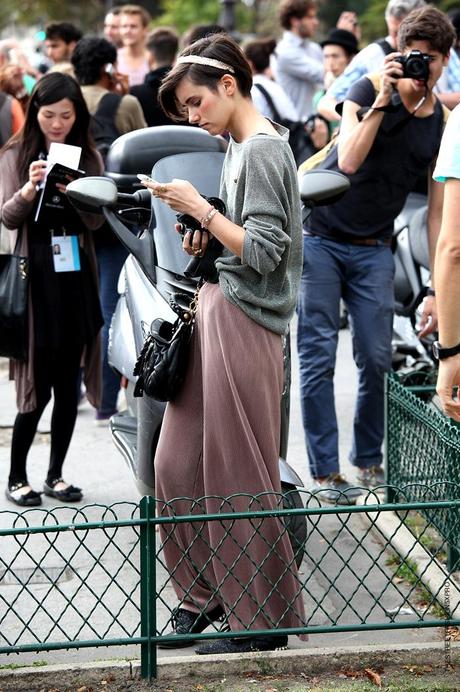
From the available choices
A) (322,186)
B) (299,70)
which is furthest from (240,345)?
(299,70)

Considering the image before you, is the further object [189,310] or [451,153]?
[189,310]

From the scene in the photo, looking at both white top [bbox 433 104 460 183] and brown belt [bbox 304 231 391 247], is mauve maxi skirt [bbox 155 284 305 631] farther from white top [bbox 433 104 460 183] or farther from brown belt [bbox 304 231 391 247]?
brown belt [bbox 304 231 391 247]

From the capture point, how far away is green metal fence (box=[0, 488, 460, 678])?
12.1ft

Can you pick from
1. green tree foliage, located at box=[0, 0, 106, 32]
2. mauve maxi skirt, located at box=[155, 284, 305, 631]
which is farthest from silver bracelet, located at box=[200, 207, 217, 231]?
green tree foliage, located at box=[0, 0, 106, 32]

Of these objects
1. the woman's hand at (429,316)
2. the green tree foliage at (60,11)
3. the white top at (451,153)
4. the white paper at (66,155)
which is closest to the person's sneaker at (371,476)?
the woman's hand at (429,316)

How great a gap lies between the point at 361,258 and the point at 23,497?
6.36 ft

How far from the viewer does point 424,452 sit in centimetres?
486

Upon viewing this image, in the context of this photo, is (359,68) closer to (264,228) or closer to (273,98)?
(273,98)

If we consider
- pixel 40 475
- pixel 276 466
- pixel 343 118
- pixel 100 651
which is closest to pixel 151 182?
pixel 276 466

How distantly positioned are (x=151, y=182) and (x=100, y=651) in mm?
1587

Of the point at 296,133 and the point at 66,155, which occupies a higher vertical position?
the point at 296,133

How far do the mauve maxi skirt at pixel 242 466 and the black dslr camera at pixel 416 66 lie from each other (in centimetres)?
183

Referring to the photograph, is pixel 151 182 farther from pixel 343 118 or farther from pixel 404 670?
pixel 343 118

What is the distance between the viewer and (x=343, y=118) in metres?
5.55
